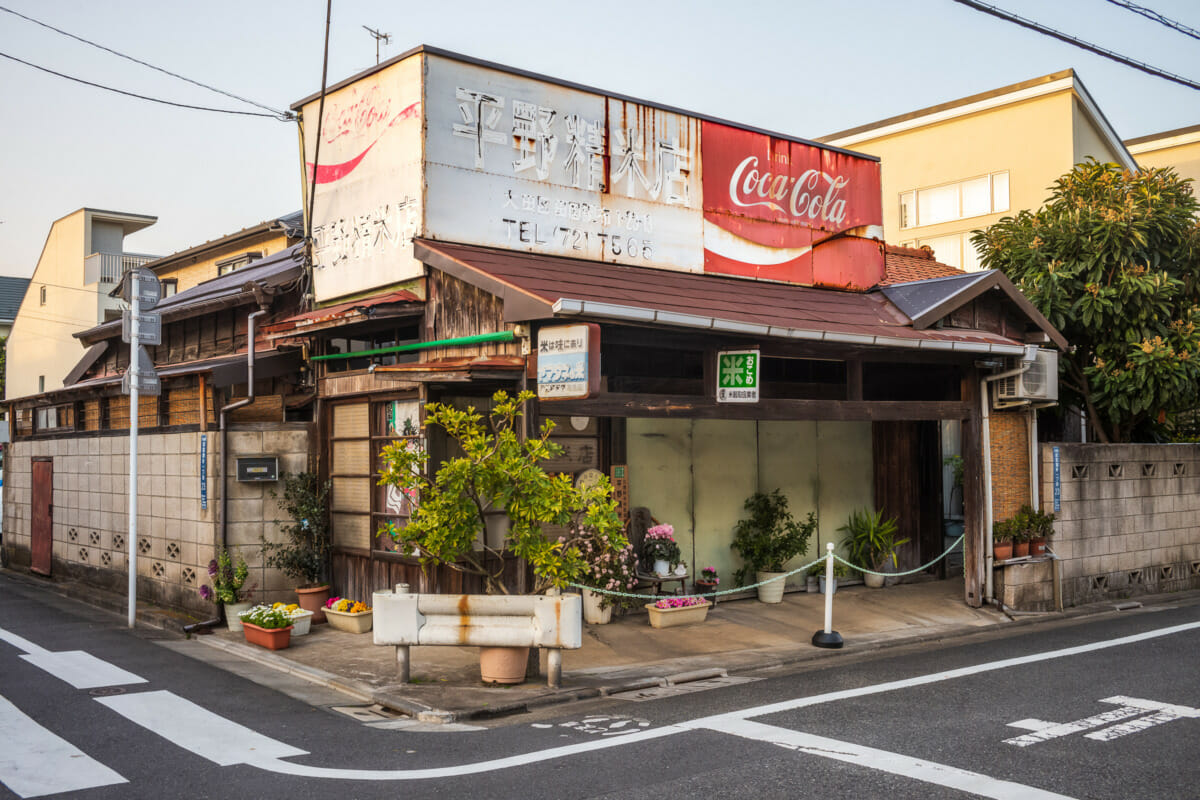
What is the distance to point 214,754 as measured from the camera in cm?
704

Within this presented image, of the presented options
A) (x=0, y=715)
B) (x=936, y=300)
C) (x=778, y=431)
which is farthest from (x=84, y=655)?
(x=936, y=300)

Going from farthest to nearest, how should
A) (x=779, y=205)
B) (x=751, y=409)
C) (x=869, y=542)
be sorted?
(x=869, y=542) → (x=779, y=205) → (x=751, y=409)

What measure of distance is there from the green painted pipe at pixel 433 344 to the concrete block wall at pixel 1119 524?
813cm

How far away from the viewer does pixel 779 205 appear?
1437 cm

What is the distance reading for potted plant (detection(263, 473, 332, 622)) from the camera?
40.7 ft

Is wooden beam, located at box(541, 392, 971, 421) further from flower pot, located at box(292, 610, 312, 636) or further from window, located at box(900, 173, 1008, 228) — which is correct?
window, located at box(900, 173, 1008, 228)

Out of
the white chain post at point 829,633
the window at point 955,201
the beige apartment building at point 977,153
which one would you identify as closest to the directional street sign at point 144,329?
the white chain post at point 829,633

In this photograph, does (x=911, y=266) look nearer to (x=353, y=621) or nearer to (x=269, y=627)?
(x=353, y=621)

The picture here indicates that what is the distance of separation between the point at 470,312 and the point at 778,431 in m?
5.71

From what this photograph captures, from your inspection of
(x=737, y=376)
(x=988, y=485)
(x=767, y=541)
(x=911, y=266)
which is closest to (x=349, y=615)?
(x=737, y=376)

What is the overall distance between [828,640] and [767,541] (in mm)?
2582

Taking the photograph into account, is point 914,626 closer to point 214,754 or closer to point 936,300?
point 936,300

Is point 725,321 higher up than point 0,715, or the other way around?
point 725,321

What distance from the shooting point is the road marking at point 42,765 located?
6258 mm
